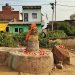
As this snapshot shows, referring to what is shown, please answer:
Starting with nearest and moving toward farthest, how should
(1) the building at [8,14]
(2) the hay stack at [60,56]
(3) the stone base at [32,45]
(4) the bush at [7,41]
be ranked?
1. (3) the stone base at [32,45]
2. (2) the hay stack at [60,56]
3. (4) the bush at [7,41]
4. (1) the building at [8,14]

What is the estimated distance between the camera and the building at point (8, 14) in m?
49.7

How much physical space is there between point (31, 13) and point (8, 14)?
13.7ft

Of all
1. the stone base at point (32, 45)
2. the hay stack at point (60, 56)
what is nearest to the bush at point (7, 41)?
the hay stack at point (60, 56)

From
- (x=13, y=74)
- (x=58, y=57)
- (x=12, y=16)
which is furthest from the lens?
(x=12, y=16)

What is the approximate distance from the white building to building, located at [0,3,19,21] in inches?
58.2

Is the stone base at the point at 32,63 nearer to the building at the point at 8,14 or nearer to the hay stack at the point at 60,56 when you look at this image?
the hay stack at the point at 60,56

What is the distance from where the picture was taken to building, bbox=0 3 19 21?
49.7 meters

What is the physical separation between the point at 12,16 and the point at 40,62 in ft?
122

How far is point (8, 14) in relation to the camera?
49875 millimetres

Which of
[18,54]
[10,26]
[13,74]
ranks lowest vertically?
[13,74]

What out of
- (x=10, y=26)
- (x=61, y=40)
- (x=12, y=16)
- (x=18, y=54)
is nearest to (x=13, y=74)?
(x=18, y=54)

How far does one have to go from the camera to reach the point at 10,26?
4388 centimetres

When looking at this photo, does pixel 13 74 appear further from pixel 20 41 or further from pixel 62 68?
pixel 20 41

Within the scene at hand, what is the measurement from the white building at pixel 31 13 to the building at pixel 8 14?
1.48 m
